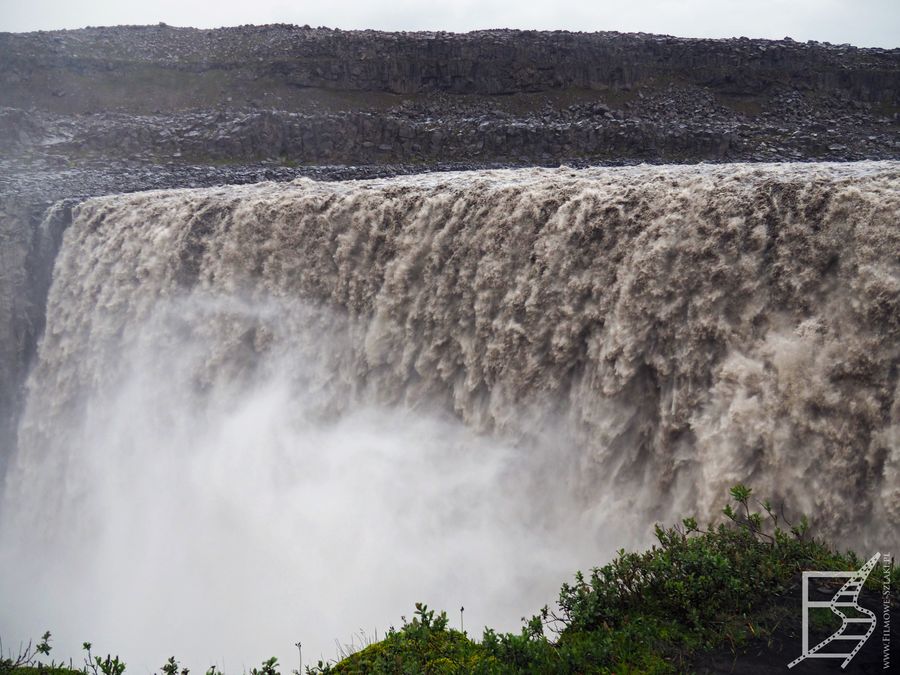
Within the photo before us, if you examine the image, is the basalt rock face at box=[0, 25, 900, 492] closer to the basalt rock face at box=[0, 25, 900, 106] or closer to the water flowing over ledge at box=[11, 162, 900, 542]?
the basalt rock face at box=[0, 25, 900, 106]

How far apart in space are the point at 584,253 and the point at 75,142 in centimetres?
3090

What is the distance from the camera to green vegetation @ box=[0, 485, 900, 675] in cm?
566

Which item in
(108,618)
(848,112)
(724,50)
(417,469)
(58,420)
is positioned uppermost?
(724,50)

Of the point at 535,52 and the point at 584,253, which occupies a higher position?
the point at 535,52

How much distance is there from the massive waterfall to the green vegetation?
1993 mm

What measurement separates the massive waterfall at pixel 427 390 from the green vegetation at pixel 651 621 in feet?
6.54

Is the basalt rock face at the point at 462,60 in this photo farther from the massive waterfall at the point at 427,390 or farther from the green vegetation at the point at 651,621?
the green vegetation at the point at 651,621

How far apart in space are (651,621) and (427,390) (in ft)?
22.9

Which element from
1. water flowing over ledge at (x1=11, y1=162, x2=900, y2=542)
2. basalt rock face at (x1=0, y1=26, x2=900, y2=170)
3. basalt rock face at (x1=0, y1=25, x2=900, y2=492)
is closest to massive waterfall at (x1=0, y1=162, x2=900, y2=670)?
water flowing over ledge at (x1=11, y1=162, x2=900, y2=542)

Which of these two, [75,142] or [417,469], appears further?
[75,142]

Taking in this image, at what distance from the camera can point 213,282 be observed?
51.6ft

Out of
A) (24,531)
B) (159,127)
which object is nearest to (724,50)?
(159,127)

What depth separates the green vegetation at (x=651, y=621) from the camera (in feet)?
18.6

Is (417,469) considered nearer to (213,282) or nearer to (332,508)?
(332,508)
